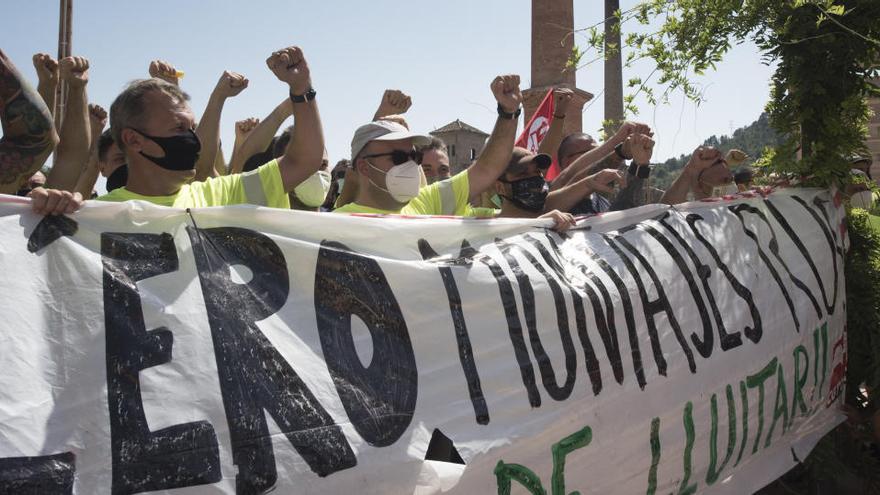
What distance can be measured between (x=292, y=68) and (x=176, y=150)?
0.57m

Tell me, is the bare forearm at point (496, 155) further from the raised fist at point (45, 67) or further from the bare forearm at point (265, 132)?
the raised fist at point (45, 67)

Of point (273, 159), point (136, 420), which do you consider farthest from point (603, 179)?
point (136, 420)

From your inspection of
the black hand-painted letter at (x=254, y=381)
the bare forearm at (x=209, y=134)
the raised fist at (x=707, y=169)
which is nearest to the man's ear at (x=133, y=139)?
the black hand-painted letter at (x=254, y=381)

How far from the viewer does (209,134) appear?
403cm

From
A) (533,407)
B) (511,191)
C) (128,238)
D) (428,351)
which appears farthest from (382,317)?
(511,191)

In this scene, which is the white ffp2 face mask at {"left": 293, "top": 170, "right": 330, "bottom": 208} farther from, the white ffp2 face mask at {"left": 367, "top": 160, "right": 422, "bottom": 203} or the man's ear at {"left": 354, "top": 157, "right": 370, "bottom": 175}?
the white ffp2 face mask at {"left": 367, "top": 160, "right": 422, "bottom": 203}

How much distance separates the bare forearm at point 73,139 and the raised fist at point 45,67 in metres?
0.26

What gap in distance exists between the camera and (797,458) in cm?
408

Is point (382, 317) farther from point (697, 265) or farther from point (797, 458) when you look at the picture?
point (797, 458)

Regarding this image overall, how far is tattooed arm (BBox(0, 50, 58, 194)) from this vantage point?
9.37 feet

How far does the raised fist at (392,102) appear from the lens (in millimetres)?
5117

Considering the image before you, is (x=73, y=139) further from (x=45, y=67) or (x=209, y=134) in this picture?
(x=209, y=134)

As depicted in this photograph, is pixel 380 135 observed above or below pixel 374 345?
above

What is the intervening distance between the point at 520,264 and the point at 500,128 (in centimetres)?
125
